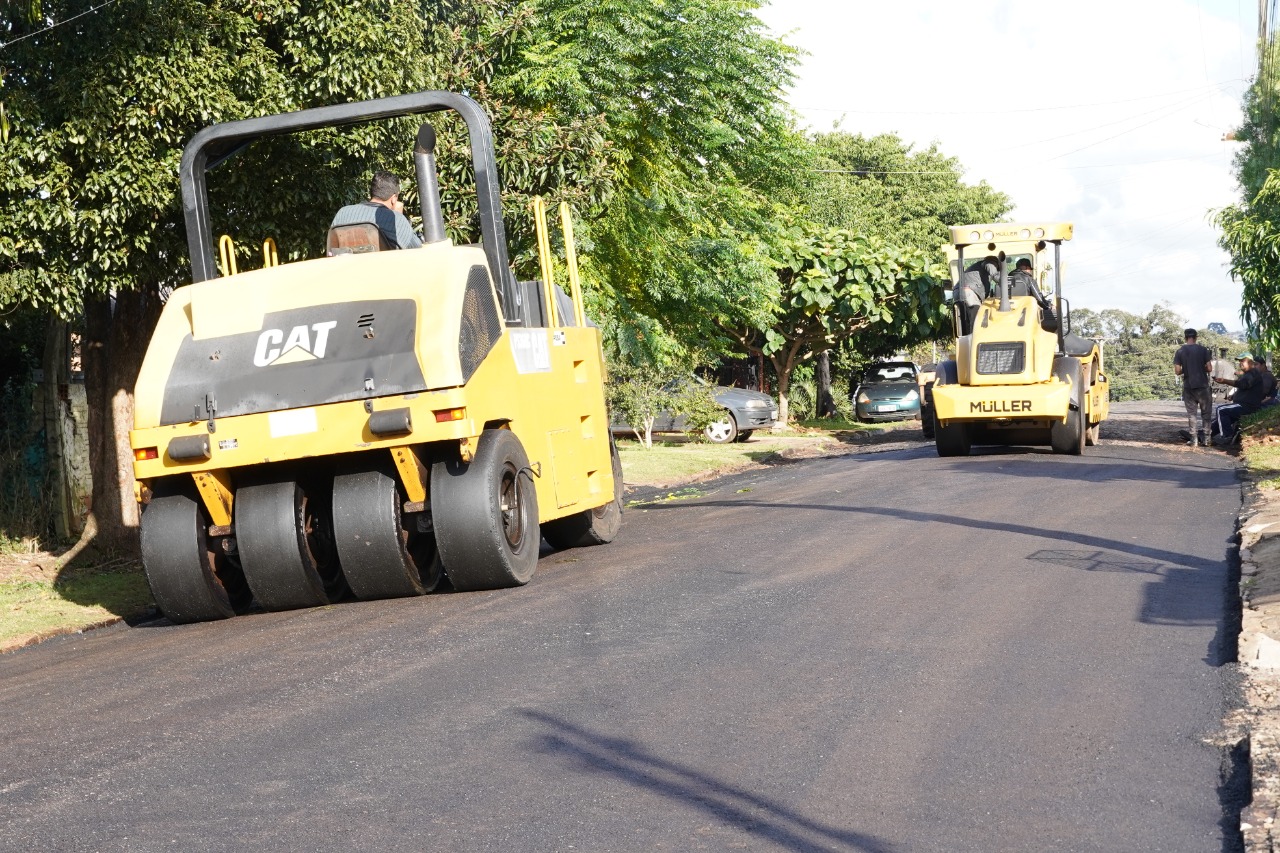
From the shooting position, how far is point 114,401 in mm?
13102

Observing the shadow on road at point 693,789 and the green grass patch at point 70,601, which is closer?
the shadow on road at point 693,789

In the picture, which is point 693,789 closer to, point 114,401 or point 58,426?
point 114,401

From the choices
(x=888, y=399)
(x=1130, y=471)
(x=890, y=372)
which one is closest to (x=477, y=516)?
(x=1130, y=471)

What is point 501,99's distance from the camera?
1678 centimetres

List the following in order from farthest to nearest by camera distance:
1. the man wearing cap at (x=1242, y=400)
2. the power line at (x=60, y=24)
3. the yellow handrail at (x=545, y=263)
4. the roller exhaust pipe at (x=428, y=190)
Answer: the man wearing cap at (x=1242, y=400), the power line at (x=60, y=24), the yellow handrail at (x=545, y=263), the roller exhaust pipe at (x=428, y=190)

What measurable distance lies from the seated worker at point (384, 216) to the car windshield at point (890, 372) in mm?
30134

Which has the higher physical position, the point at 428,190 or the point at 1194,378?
the point at 428,190

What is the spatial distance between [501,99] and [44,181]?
21.8ft

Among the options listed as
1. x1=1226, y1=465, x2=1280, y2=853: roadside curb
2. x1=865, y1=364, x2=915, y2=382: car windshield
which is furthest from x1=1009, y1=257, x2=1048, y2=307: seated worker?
x1=865, y1=364, x2=915, y2=382: car windshield

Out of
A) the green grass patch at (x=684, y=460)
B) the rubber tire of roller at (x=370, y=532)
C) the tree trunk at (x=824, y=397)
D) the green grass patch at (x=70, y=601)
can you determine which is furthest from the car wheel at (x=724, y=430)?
the rubber tire of roller at (x=370, y=532)

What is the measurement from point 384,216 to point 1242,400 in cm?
1760

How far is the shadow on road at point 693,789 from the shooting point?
4.35 metres

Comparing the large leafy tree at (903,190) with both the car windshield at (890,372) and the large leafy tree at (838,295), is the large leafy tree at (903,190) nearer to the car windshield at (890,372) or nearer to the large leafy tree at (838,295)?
the car windshield at (890,372)

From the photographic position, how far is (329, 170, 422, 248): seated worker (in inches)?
393
